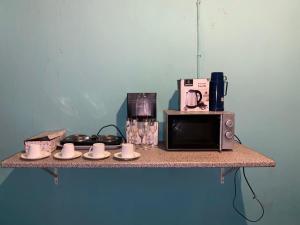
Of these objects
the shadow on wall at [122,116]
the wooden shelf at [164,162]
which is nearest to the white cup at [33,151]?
the wooden shelf at [164,162]

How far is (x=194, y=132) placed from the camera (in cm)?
125

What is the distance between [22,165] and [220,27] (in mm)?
1337

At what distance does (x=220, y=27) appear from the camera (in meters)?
1.48

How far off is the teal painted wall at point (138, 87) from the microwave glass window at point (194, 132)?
12.1 inches

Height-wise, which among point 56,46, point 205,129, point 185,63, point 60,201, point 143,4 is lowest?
point 60,201

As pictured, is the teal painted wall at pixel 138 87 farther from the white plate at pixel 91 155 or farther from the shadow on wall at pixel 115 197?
the white plate at pixel 91 155

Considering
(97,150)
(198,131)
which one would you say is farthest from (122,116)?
(198,131)

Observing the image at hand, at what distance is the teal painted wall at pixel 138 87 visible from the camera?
147cm

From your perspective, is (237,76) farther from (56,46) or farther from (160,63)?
(56,46)

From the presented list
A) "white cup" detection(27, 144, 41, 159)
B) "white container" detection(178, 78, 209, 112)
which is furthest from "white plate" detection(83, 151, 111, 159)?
"white container" detection(178, 78, 209, 112)

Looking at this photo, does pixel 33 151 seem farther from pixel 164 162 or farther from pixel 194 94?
pixel 194 94

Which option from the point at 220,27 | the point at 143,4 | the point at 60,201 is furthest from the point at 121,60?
the point at 60,201

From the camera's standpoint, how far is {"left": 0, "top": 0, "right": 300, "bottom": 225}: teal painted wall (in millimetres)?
1466

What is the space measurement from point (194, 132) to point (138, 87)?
47 centimetres
